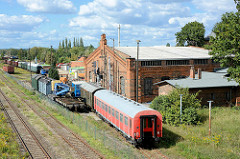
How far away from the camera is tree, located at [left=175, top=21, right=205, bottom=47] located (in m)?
80.1

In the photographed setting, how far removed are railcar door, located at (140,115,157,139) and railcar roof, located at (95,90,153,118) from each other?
0.80 metres

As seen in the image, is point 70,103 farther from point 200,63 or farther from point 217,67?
point 217,67

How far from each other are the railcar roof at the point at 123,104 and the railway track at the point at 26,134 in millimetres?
6620

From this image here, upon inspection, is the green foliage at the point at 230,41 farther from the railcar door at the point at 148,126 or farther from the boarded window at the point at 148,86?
the railcar door at the point at 148,126

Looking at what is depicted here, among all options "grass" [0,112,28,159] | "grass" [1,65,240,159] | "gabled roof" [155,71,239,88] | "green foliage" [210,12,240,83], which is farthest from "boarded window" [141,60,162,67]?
"grass" [0,112,28,159]

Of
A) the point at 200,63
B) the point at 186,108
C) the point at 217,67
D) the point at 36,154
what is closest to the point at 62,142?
the point at 36,154

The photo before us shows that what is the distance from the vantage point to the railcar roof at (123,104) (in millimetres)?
18652

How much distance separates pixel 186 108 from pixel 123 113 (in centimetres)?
835

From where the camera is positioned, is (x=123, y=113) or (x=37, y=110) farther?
(x=37, y=110)

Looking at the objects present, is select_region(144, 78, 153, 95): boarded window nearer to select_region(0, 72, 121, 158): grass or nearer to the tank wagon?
the tank wagon

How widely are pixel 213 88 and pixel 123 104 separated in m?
16.8

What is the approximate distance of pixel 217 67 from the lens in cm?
4344

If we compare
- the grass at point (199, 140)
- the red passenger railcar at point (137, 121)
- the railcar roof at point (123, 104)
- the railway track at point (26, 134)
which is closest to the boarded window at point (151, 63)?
the railcar roof at point (123, 104)

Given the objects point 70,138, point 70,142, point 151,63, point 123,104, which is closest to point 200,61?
point 151,63
